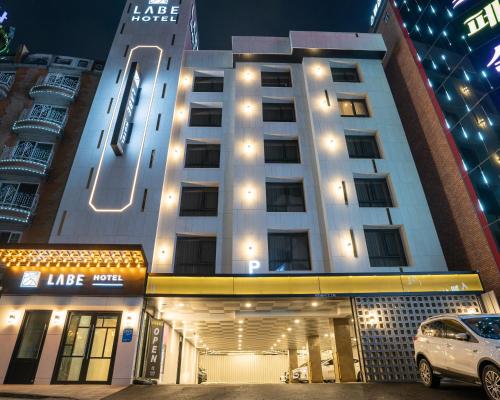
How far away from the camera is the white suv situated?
298 inches

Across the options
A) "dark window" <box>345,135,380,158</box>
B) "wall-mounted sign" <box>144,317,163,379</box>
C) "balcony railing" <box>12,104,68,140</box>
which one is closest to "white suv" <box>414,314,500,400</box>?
"wall-mounted sign" <box>144,317,163,379</box>

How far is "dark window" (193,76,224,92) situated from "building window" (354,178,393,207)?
13.0m

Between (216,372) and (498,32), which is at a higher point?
(498,32)

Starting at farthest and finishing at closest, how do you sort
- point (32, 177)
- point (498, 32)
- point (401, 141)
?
1. point (401, 141)
2. point (32, 177)
3. point (498, 32)

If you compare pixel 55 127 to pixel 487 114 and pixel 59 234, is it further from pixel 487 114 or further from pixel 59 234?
pixel 487 114

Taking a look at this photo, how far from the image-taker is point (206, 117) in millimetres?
23531

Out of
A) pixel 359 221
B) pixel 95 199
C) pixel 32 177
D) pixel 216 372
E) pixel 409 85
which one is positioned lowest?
pixel 216 372

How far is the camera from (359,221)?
18.5 m

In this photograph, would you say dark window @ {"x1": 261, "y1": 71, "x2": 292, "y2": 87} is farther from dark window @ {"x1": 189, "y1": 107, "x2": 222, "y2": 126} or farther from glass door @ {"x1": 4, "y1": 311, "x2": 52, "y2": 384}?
glass door @ {"x1": 4, "y1": 311, "x2": 52, "y2": 384}

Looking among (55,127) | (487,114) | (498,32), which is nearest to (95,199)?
(55,127)

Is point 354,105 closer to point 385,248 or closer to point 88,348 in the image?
point 385,248

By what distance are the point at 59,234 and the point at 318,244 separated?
14179 millimetres

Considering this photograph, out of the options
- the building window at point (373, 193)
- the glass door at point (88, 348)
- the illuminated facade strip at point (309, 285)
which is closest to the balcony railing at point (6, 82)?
the glass door at point (88, 348)

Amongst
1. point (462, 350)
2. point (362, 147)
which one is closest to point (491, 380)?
point (462, 350)
